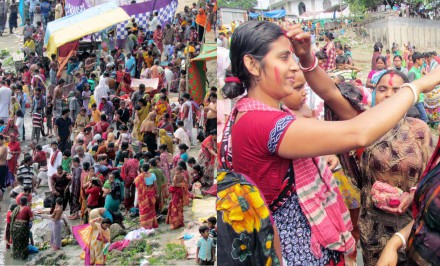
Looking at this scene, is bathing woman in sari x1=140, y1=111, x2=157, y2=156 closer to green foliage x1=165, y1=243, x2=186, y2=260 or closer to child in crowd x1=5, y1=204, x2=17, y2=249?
child in crowd x1=5, y1=204, x2=17, y2=249

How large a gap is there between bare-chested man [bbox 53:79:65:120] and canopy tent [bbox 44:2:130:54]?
0.74 m

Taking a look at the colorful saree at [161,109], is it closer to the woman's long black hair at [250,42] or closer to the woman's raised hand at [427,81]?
the woman's long black hair at [250,42]

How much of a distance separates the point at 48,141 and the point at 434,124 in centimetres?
1290

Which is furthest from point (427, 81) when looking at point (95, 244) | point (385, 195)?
point (95, 244)

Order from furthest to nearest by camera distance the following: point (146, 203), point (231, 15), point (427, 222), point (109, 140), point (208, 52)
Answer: point (109, 140)
point (146, 203)
point (208, 52)
point (231, 15)
point (427, 222)

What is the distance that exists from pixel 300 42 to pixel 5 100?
13127 mm

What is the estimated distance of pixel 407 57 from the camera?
10.1 ft

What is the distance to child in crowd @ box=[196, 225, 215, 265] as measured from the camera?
24.6 feet

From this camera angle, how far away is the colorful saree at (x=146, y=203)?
→ 373 inches

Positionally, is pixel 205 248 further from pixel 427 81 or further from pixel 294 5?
pixel 427 81

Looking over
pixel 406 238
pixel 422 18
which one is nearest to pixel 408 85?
pixel 406 238

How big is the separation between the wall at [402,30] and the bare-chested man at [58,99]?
11.9m

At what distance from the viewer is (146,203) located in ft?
31.2

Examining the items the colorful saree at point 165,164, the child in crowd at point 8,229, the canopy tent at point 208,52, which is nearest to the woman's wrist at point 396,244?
the canopy tent at point 208,52
